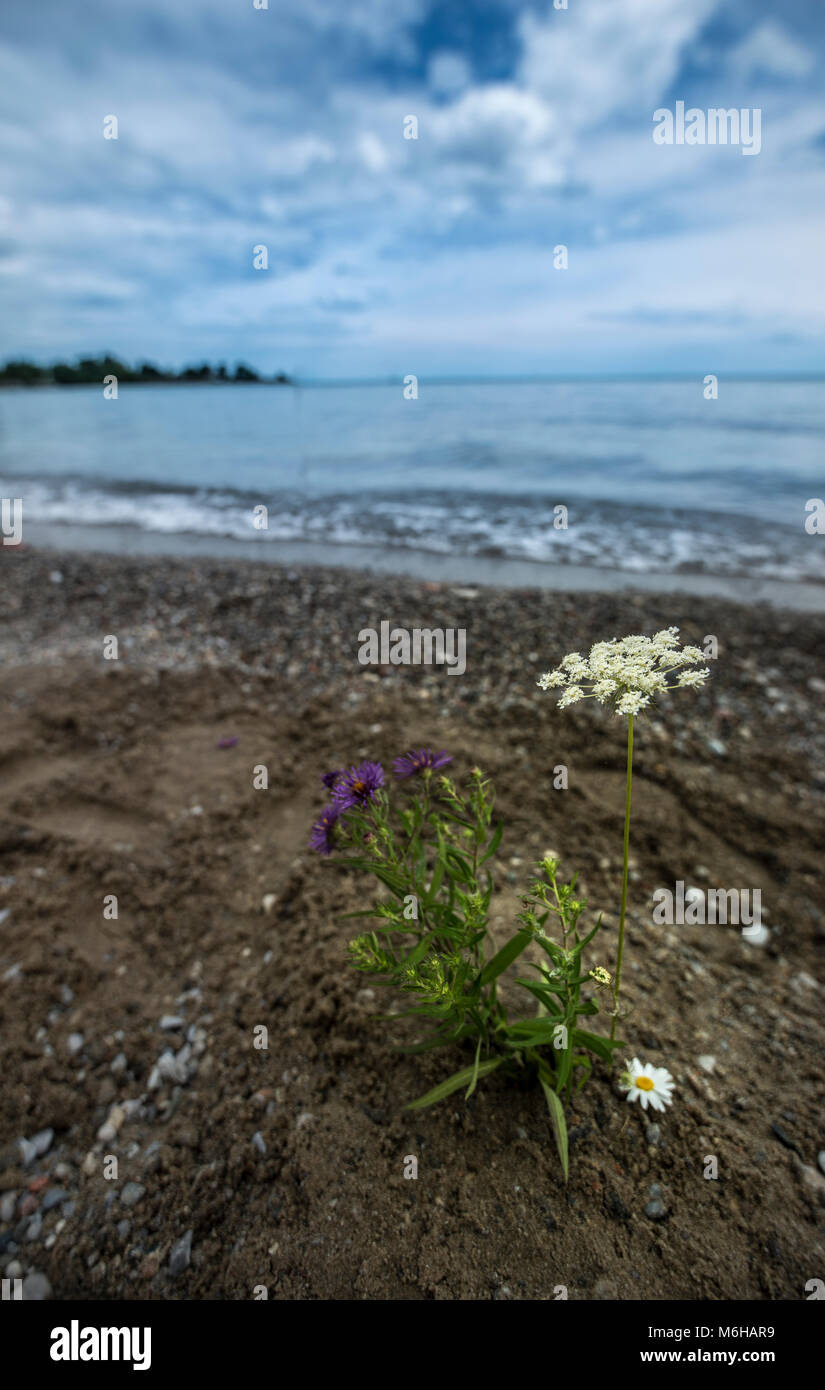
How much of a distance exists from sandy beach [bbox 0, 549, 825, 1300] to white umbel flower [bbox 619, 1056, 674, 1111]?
0.07m

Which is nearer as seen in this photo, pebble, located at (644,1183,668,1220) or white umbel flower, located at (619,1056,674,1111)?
pebble, located at (644,1183,668,1220)

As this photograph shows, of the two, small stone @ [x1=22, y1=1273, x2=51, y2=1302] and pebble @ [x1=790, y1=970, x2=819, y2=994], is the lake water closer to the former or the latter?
pebble @ [x1=790, y1=970, x2=819, y2=994]

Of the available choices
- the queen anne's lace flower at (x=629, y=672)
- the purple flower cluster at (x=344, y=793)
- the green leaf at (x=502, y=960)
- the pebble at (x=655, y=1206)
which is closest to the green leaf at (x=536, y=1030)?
the green leaf at (x=502, y=960)

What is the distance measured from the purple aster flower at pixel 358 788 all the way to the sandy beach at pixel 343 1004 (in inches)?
51.4

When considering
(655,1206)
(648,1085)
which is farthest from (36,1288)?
(648,1085)

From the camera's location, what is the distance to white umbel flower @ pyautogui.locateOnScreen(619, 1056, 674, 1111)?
255 cm

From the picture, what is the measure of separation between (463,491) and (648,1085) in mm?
15668

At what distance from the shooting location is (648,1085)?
8.46 ft

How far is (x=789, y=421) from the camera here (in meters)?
34.9

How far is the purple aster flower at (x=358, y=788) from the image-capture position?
2217mm

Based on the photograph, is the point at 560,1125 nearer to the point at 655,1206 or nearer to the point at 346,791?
the point at 655,1206

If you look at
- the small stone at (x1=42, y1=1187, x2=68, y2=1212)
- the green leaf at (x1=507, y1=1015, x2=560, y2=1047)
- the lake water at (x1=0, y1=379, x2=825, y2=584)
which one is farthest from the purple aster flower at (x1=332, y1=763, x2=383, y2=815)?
the lake water at (x1=0, y1=379, x2=825, y2=584)
